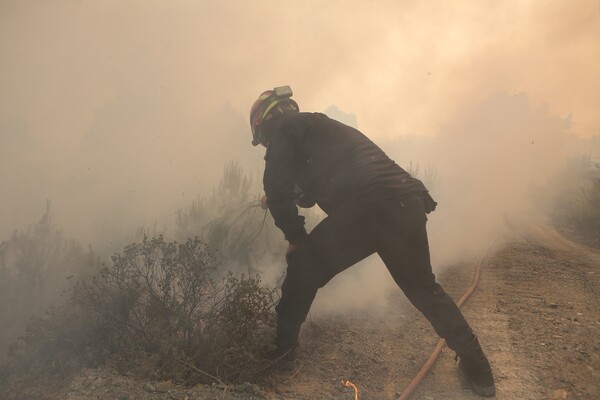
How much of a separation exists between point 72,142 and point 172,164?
142 centimetres

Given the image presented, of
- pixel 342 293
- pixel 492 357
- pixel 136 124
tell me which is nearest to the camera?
pixel 492 357

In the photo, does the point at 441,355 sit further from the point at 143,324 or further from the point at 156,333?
the point at 143,324

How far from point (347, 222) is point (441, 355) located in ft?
4.33

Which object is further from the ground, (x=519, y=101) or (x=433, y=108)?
(x=519, y=101)

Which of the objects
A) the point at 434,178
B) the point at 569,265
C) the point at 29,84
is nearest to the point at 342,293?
the point at 569,265

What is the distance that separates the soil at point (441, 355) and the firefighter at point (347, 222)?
8.7 inches

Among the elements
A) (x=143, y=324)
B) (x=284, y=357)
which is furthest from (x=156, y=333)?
(x=284, y=357)

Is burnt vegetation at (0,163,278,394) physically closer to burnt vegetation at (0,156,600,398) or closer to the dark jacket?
burnt vegetation at (0,156,600,398)

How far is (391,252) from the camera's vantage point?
8.41 feet

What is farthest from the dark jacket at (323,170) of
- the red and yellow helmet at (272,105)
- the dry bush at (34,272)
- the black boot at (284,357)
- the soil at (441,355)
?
the dry bush at (34,272)

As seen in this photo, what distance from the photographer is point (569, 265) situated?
17.4 ft

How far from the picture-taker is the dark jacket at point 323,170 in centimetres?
255

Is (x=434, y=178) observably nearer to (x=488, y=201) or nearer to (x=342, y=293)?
(x=488, y=201)

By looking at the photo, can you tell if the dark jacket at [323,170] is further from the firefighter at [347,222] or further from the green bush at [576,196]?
the green bush at [576,196]
